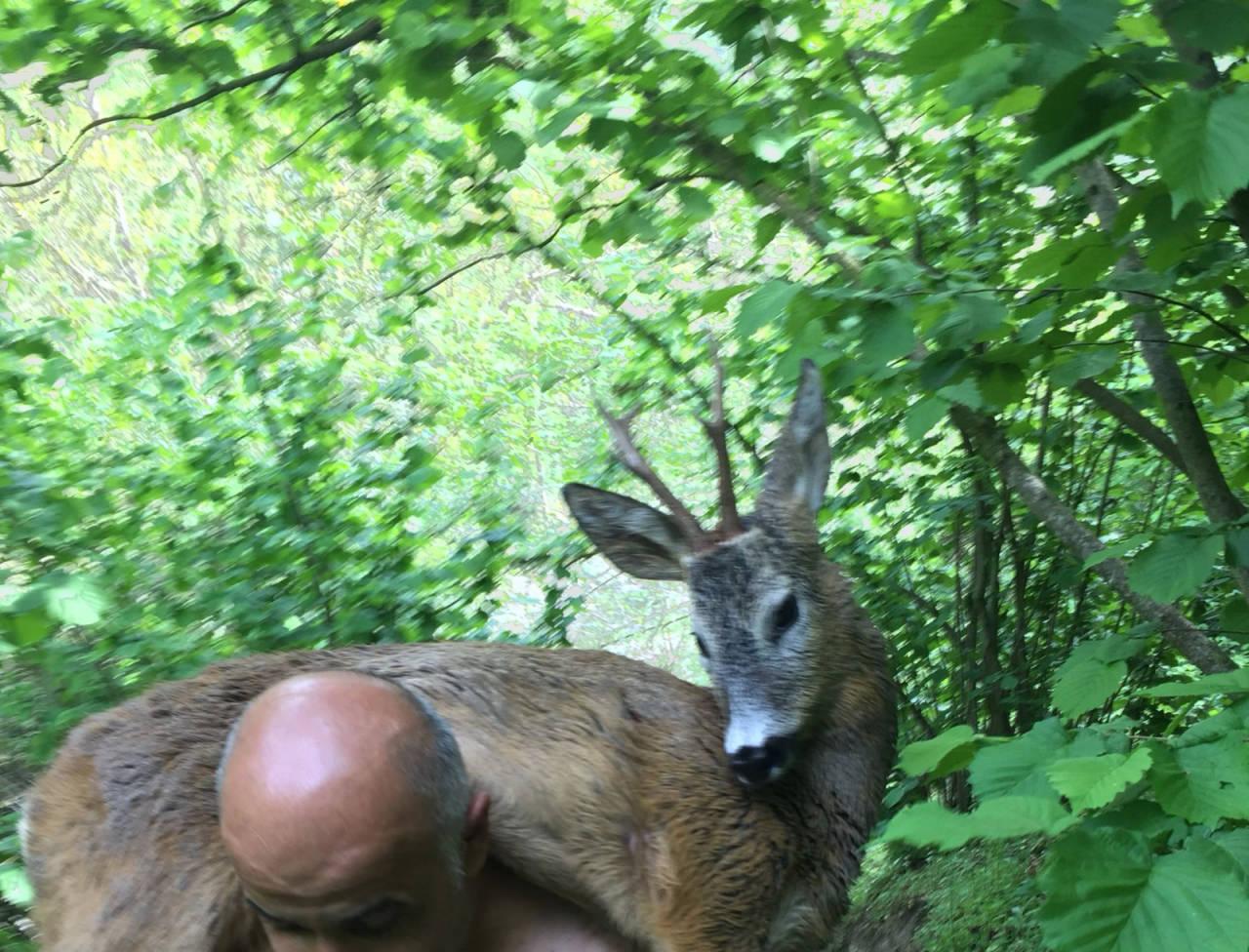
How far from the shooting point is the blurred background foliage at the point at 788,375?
1980 millimetres

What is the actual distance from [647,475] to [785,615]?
26.0 inches

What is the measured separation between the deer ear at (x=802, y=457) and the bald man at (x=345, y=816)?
2055 millimetres

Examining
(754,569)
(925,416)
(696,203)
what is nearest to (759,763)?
(754,569)

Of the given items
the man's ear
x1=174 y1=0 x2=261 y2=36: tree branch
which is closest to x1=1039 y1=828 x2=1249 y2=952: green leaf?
the man's ear

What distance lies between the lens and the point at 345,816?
1.68m

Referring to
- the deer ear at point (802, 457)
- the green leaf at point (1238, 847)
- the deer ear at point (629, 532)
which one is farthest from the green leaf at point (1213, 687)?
the deer ear at point (629, 532)

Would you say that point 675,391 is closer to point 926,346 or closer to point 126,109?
point 926,346

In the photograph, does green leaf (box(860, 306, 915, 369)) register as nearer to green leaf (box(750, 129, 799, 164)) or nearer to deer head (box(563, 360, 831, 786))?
deer head (box(563, 360, 831, 786))

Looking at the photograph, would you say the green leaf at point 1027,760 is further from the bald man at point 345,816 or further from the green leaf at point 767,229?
the green leaf at point 767,229

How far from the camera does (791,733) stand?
3.17 m

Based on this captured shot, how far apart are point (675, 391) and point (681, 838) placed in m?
2.55

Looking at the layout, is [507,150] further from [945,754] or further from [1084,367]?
[945,754]

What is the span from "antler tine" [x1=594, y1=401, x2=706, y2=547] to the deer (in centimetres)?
1

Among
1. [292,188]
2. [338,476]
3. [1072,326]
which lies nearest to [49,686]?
[338,476]
